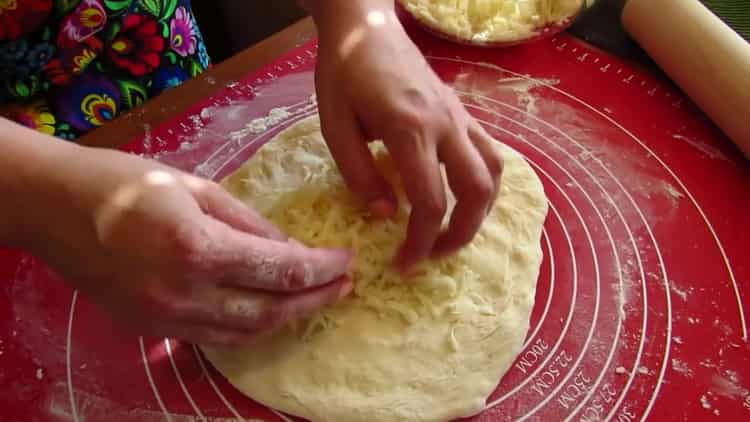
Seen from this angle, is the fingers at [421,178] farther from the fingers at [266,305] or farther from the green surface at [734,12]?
the green surface at [734,12]

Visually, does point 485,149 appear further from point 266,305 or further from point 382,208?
point 266,305

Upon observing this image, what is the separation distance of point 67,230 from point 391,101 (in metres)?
0.41

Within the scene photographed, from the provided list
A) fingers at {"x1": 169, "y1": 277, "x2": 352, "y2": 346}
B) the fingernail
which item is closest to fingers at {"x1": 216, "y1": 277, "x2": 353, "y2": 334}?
fingers at {"x1": 169, "y1": 277, "x2": 352, "y2": 346}

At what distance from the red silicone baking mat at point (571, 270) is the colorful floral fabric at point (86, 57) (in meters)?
0.14

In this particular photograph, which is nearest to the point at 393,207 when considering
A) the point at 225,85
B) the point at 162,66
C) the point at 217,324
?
the point at 217,324

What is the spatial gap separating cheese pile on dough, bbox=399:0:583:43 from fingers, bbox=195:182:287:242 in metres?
0.81

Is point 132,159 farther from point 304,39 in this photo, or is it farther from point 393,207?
point 304,39

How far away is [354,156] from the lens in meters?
0.88

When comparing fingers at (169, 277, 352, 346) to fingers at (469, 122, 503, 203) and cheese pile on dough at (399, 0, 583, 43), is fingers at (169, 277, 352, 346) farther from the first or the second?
cheese pile on dough at (399, 0, 583, 43)

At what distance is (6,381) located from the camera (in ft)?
3.08

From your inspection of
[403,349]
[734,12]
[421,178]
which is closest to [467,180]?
[421,178]

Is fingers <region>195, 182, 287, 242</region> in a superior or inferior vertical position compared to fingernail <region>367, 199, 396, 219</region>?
superior

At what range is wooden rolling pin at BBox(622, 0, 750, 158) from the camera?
1.20 meters

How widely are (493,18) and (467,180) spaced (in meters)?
0.75
